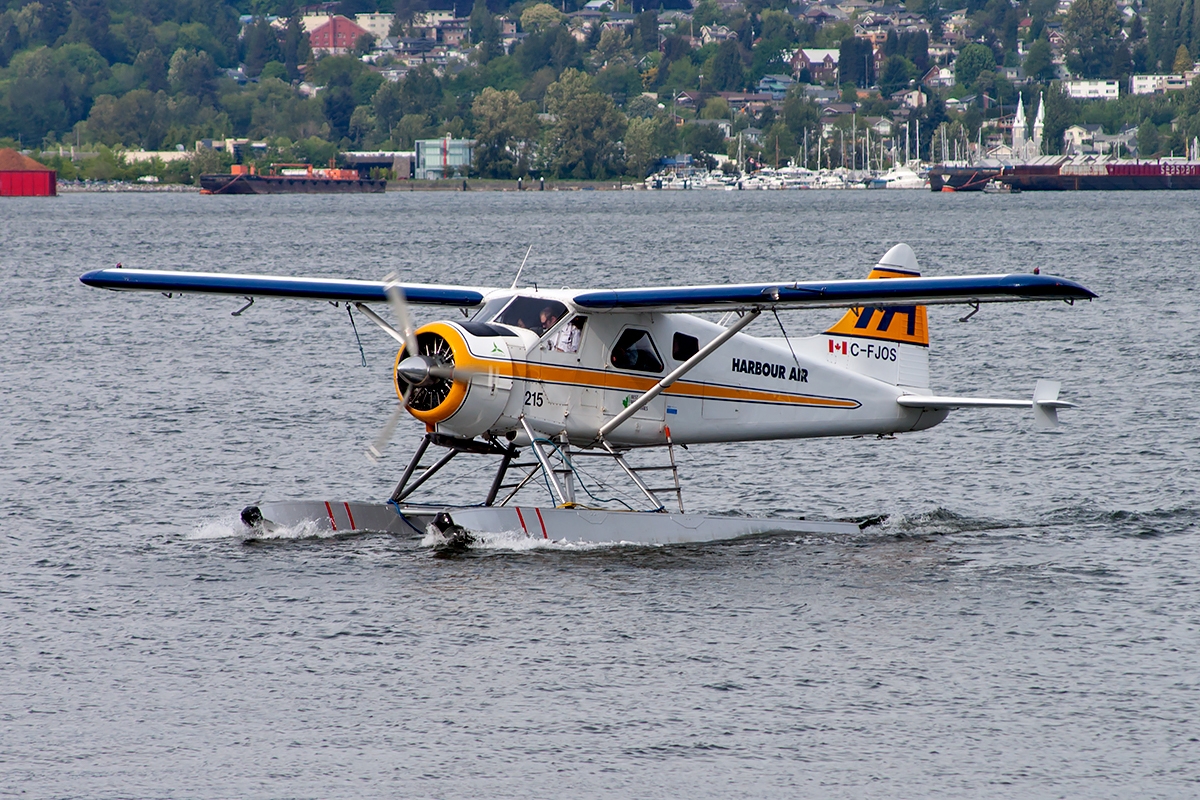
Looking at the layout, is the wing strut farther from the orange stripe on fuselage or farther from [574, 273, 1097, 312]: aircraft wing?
[574, 273, 1097, 312]: aircraft wing

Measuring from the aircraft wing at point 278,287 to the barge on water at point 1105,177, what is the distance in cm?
17542

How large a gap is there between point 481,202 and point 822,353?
151 meters

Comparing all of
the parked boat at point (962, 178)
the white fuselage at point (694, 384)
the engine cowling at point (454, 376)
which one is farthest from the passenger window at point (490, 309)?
the parked boat at point (962, 178)

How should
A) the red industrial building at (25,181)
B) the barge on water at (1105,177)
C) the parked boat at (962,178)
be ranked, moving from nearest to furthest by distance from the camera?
the red industrial building at (25,181)
the barge on water at (1105,177)
the parked boat at (962,178)

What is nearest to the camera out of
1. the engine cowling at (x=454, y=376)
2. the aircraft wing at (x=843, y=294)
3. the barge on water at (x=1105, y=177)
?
the aircraft wing at (x=843, y=294)

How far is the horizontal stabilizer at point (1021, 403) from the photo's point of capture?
16.0 metres

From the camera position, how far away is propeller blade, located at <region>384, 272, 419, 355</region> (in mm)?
14539

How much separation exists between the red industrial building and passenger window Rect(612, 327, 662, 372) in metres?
175

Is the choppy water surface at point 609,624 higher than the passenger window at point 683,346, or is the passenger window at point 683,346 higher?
the passenger window at point 683,346

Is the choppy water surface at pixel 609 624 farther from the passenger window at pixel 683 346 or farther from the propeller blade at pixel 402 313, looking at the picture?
the propeller blade at pixel 402 313

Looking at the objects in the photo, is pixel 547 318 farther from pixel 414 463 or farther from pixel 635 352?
pixel 414 463

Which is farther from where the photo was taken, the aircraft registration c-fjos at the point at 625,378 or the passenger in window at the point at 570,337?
the passenger in window at the point at 570,337

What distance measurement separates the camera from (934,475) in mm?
21297

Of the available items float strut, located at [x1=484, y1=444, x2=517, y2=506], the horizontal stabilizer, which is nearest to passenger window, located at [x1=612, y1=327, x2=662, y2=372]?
float strut, located at [x1=484, y1=444, x2=517, y2=506]
